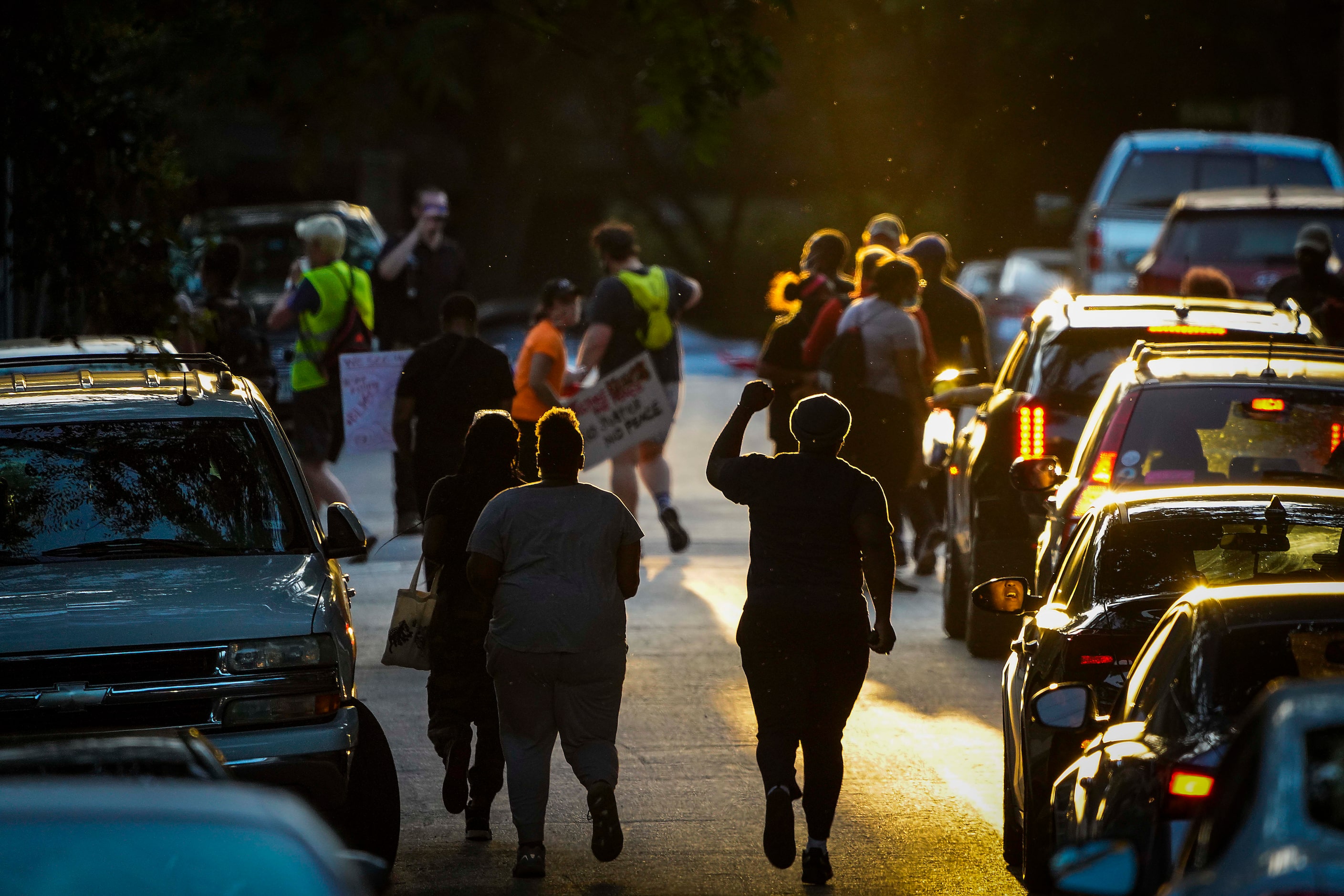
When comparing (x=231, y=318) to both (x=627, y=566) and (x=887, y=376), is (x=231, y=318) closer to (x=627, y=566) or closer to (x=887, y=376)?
(x=887, y=376)

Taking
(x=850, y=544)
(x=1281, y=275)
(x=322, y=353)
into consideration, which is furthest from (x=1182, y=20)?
(x=850, y=544)

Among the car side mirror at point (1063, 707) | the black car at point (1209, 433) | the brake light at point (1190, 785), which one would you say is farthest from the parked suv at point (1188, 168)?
the brake light at point (1190, 785)

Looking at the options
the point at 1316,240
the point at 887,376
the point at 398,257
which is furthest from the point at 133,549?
the point at 1316,240

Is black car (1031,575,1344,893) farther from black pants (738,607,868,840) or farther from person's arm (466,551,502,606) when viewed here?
person's arm (466,551,502,606)

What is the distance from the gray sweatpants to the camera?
706 cm

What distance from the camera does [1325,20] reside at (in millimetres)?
32938

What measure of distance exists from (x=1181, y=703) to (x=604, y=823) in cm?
245

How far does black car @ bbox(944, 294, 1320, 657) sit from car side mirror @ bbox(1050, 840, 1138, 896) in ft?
20.4

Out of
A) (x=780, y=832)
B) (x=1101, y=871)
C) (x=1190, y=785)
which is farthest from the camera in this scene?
(x=780, y=832)

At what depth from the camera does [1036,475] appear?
976 centimetres

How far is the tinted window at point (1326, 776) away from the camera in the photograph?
3.53 m

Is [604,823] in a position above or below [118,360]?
below

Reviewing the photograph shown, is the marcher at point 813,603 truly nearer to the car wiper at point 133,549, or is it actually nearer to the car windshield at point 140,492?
the car windshield at point 140,492

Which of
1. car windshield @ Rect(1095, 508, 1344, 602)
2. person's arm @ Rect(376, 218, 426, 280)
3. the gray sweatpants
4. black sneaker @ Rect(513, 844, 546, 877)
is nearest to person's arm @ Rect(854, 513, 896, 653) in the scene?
car windshield @ Rect(1095, 508, 1344, 602)
